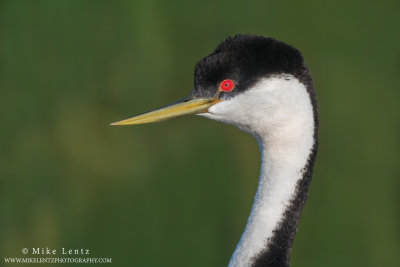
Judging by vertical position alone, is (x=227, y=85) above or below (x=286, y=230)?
above

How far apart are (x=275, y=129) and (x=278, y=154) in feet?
0.30

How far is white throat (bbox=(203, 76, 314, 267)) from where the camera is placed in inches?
94.0

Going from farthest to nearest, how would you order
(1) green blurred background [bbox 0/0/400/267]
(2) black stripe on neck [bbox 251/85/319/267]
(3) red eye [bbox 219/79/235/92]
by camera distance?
(1) green blurred background [bbox 0/0/400/267] → (3) red eye [bbox 219/79/235/92] → (2) black stripe on neck [bbox 251/85/319/267]

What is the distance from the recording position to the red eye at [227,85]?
2.51 m

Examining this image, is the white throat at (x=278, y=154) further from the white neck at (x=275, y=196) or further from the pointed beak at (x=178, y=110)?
the pointed beak at (x=178, y=110)

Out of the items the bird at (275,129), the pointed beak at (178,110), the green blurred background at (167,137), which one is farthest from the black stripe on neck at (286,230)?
the green blurred background at (167,137)

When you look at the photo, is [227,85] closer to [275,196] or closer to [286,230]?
[275,196]

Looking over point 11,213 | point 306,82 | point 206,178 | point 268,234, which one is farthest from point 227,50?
point 11,213

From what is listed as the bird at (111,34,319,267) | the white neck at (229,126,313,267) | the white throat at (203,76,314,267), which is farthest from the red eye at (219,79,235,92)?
the white neck at (229,126,313,267)

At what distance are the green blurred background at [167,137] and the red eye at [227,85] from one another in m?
1.81

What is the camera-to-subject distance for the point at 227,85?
2518 millimetres

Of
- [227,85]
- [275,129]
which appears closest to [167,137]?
[227,85]

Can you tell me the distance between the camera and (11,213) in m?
4.41

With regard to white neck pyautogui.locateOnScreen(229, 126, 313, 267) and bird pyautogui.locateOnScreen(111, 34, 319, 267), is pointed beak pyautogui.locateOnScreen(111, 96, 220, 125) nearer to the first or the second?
bird pyautogui.locateOnScreen(111, 34, 319, 267)
